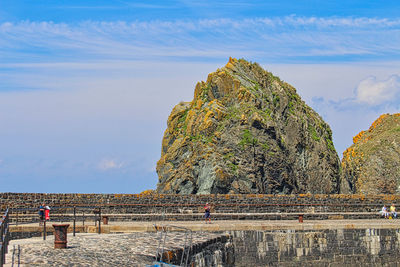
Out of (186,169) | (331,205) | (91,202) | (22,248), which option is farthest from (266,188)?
(22,248)

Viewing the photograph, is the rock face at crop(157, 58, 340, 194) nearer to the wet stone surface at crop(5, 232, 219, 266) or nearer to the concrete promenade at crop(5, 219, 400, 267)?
the concrete promenade at crop(5, 219, 400, 267)

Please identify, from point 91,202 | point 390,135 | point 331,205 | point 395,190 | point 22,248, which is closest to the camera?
point 22,248

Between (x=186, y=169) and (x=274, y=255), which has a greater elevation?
(x=186, y=169)

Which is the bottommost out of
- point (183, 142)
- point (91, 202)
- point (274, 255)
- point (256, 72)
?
point (274, 255)

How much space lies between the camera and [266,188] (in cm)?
4025

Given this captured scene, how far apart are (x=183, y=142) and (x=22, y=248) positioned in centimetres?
2821

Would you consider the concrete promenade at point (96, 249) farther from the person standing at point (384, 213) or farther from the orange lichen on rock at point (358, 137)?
the orange lichen on rock at point (358, 137)

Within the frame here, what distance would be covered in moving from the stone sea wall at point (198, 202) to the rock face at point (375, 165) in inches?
725

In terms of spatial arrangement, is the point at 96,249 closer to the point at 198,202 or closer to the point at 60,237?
the point at 60,237

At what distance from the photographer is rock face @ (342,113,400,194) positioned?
53281 mm

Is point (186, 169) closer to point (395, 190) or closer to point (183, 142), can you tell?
point (183, 142)

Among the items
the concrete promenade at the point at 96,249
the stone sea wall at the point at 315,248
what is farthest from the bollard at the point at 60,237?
the stone sea wall at the point at 315,248

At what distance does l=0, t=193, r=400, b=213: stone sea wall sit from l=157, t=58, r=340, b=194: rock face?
23.6 feet

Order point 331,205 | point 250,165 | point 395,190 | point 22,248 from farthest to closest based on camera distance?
1. point 395,190
2. point 250,165
3. point 331,205
4. point 22,248
